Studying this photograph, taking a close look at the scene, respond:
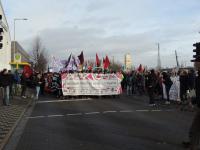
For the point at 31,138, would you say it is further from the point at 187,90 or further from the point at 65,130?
the point at 187,90

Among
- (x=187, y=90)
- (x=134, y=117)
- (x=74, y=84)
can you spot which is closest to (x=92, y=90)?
(x=74, y=84)

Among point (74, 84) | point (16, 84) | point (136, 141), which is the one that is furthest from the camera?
point (16, 84)

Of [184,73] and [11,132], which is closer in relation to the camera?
[11,132]

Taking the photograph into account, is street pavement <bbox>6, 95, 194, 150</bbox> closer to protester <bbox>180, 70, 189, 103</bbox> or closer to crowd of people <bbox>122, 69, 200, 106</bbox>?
crowd of people <bbox>122, 69, 200, 106</bbox>

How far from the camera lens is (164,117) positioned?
52.5ft

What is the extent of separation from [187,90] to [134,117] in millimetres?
6111

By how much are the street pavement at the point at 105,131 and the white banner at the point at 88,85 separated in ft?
34.1

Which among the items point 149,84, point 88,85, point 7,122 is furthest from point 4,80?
point 88,85

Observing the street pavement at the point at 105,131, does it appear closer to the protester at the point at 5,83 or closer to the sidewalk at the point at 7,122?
the sidewalk at the point at 7,122

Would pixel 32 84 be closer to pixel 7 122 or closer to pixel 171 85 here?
pixel 171 85

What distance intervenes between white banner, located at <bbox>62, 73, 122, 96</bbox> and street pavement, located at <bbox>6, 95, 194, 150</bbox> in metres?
10.4

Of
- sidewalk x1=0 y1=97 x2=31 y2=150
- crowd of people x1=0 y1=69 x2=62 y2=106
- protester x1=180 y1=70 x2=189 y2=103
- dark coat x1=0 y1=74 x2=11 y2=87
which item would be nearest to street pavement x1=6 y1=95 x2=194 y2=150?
sidewalk x1=0 y1=97 x2=31 y2=150

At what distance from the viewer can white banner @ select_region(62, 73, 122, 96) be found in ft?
92.8

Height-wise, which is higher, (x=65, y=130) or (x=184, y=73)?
(x=184, y=73)
